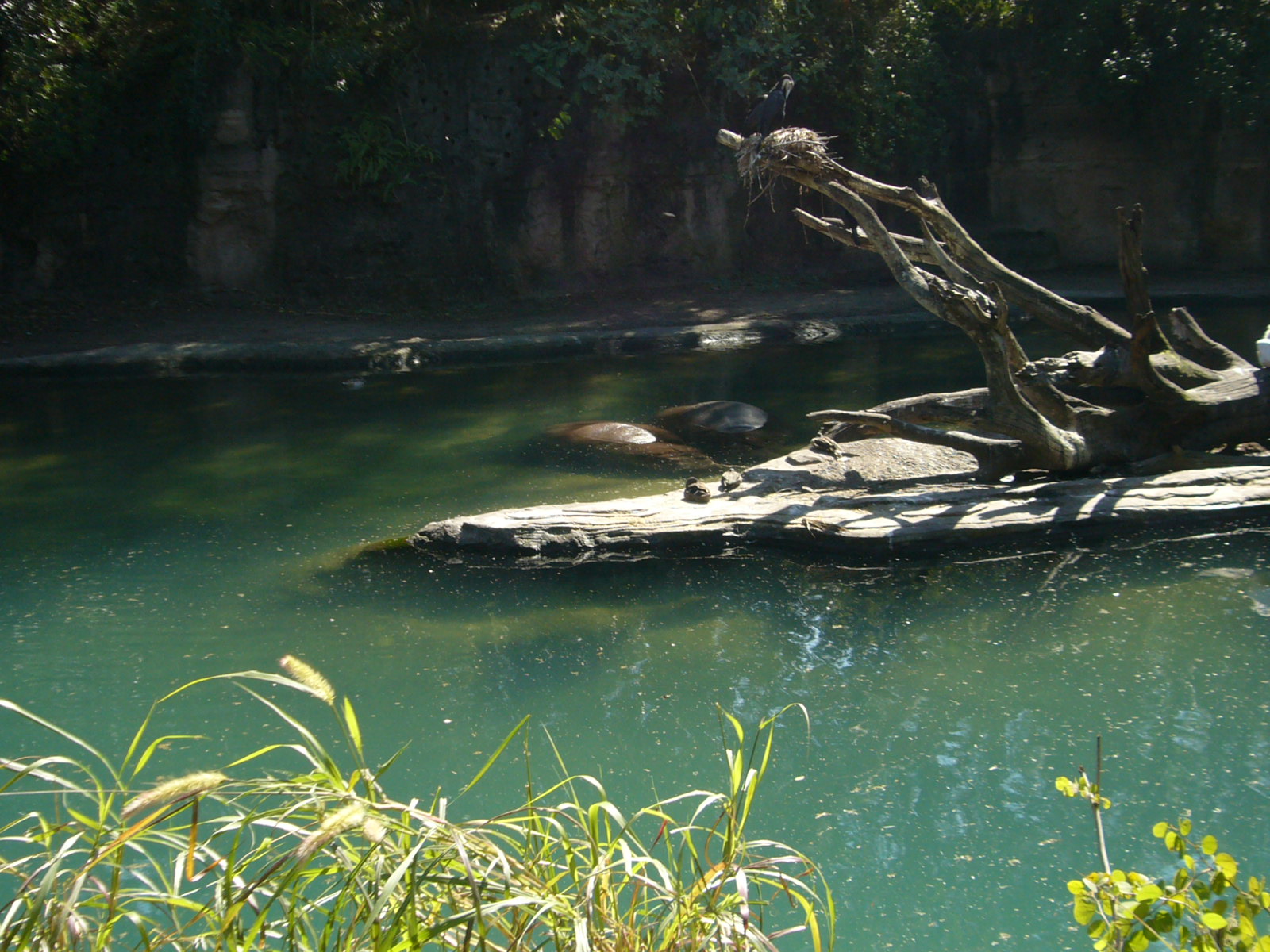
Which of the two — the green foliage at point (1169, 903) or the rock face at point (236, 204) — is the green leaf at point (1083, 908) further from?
the rock face at point (236, 204)

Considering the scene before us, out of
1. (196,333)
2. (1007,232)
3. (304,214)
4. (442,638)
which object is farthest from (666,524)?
(1007,232)

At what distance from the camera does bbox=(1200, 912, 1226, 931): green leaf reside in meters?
1.46

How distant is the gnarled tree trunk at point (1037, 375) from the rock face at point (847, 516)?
0.29m

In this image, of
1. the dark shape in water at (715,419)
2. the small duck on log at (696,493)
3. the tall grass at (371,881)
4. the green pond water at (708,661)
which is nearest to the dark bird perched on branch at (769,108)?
the dark shape in water at (715,419)

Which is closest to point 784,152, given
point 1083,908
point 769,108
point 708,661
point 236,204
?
point 769,108

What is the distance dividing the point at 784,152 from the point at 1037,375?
1739mm

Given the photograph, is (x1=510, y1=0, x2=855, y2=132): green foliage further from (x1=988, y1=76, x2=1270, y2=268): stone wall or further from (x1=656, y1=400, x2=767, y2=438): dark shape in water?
(x1=656, y1=400, x2=767, y2=438): dark shape in water

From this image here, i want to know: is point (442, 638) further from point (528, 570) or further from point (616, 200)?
point (616, 200)

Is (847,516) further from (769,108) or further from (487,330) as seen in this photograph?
(487,330)

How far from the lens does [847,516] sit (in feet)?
17.7

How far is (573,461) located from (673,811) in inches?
154

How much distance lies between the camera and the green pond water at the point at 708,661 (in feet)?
10.6

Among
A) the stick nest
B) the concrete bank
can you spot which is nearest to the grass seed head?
the stick nest

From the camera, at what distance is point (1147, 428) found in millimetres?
6094
